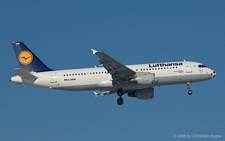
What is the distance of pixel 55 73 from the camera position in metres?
63.4

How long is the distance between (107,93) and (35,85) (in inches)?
435

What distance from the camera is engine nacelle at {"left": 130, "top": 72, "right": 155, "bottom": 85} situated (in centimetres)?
6053

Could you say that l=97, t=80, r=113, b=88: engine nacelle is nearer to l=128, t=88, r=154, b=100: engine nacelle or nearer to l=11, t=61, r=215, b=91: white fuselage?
l=11, t=61, r=215, b=91: white fuselage

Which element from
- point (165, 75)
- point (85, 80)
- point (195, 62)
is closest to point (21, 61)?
point (85, 80)

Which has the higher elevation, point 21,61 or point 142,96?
point 21,61

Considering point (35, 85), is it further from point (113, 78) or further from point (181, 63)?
point (181, 63)

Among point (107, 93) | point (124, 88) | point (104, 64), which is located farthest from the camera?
point (107, 93)

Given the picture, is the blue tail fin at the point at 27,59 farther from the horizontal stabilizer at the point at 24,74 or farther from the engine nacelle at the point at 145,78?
the engine nacelle at the point at 145,78

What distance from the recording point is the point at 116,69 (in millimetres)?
60688

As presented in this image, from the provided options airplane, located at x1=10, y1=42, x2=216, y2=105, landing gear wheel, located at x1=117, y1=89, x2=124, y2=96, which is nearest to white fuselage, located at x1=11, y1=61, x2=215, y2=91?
airplane, located at x1=10, y1=42, x2=216, y2=105

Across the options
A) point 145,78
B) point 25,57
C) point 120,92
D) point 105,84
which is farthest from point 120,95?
point 25,57

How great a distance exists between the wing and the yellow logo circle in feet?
37.9

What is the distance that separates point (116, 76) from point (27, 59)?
12787 mm

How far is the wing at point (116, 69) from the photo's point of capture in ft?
192
